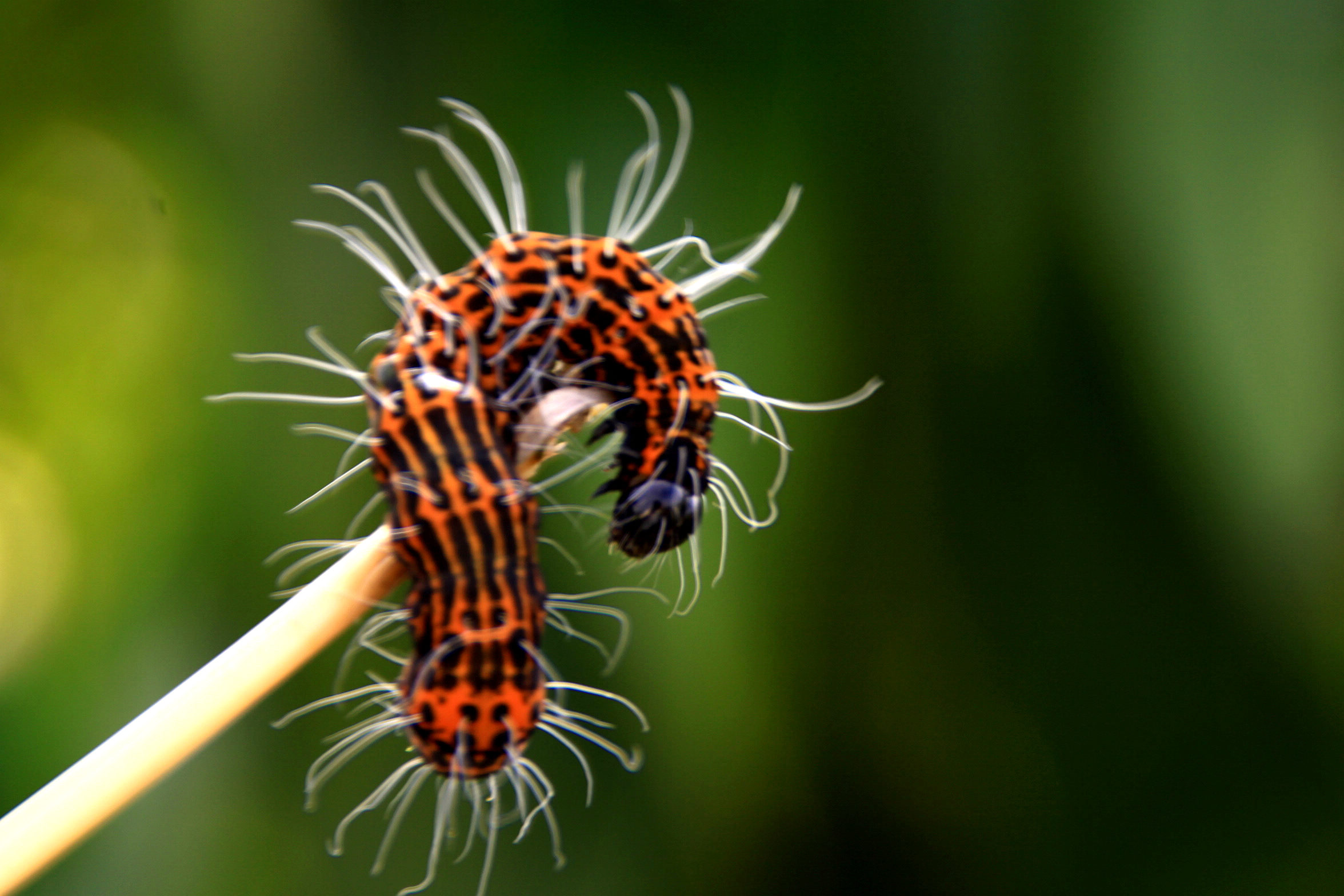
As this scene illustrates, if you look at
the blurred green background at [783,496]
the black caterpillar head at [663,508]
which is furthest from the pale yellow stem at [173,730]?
the blurred green background at [783,496]

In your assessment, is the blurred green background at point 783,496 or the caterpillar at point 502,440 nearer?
the caterpillar at point 502,440

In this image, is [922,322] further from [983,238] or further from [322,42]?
[322,42]

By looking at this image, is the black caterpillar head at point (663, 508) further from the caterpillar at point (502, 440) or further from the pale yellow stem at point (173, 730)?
the pale yellow stem at point (173, 730)

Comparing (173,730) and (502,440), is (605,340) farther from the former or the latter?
(173,730)

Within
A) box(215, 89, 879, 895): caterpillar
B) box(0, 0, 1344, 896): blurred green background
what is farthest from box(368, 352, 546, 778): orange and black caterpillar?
box(0, 0, 1344, 896): blurred green background

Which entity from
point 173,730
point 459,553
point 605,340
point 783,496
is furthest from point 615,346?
point 783,496

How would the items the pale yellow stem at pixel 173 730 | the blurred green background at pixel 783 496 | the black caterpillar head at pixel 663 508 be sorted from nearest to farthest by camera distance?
1. the pale yellow stem at pixel 173 730
2. the black caterpillar head at pixel 663 508
3. the blurred green background at pixel 783 496
